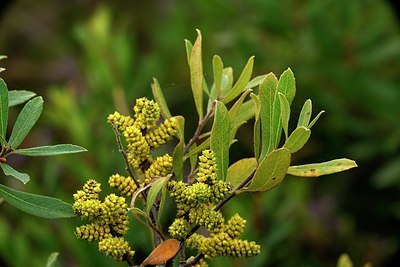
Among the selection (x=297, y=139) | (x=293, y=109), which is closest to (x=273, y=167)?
(x=297, y=139)

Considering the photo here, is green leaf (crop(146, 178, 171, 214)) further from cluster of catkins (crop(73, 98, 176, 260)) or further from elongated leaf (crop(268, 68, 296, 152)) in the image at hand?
elongated leaf (crop(268, 68, 296, 152))

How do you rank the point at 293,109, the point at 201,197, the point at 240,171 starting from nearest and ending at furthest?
the point at 201,197
the point at 240,171
the point at 293,109

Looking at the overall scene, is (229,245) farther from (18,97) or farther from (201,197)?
(18,97)

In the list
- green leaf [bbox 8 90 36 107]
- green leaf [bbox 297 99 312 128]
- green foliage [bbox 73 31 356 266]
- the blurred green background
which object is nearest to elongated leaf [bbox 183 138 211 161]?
green foliage [bbox 73 31 356 266]

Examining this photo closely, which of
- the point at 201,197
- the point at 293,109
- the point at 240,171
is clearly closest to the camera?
the point at 201,197

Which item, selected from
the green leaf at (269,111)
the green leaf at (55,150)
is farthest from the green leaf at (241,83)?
the green leaf at (55,150)

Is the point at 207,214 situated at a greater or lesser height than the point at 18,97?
lesser
